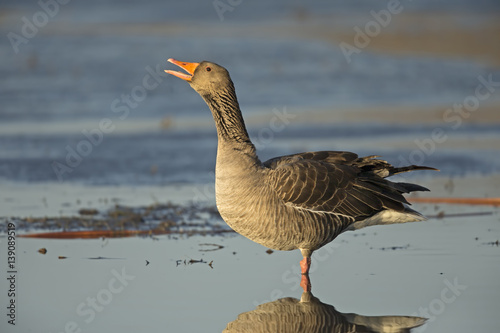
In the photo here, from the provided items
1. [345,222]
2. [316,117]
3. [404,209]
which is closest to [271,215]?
[345,222]

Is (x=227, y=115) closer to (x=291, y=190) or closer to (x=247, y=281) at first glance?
(x=291, y=190)

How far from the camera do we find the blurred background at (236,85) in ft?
46.3

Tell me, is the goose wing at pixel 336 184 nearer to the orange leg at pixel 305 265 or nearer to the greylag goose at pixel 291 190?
the greylag goose at pixel 291 190

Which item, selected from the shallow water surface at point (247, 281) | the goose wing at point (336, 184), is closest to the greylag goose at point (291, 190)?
the goose wing at point (336, 184)

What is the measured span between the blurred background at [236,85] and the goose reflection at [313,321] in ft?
16.3

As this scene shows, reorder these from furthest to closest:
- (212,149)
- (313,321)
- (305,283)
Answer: (212,149), (305,283), (313,321)

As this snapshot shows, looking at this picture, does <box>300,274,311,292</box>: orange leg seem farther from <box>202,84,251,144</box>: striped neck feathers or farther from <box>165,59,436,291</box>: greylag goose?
<box>202,84,251,144</box>: striped neck feathers

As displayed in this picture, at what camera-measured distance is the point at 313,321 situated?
6.50 meters

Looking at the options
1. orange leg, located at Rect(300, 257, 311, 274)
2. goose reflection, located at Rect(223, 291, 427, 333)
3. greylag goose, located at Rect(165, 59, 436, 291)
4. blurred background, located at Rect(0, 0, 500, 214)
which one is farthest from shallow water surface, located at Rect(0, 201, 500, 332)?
blurred background, located at Rect(0, 0, 500, 214)

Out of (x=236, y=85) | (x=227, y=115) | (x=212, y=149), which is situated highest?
(x=236, y=85)

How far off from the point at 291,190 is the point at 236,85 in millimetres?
12801

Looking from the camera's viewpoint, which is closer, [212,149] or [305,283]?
[305,283]

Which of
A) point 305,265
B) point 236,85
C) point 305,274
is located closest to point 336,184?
point 305,265

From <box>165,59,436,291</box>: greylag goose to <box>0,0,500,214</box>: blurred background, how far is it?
3.56 metres
